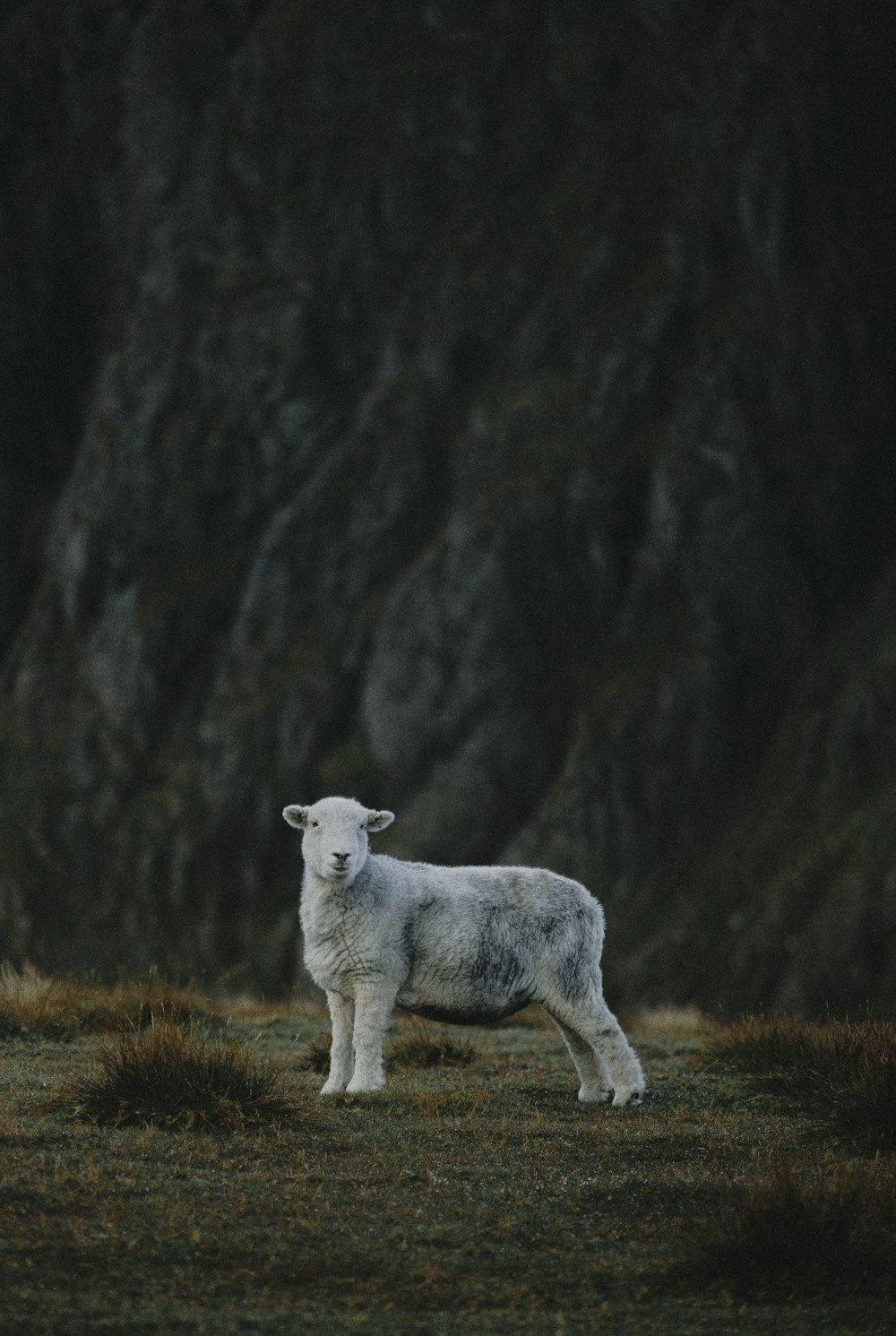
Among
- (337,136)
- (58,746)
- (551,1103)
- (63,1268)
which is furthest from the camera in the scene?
(337,136)

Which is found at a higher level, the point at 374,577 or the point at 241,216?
the point at 241,216

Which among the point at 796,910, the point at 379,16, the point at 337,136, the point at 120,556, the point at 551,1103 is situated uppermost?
the point at 379,16

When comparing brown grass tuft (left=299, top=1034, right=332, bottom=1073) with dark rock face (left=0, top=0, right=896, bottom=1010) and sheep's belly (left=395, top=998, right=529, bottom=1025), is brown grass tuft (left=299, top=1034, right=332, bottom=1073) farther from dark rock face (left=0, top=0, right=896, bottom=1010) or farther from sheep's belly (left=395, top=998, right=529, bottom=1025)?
dark rock face (left=0, top=0, right=896, bottom=1010)

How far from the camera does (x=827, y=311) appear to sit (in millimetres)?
67500

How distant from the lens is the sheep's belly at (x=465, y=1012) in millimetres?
11828

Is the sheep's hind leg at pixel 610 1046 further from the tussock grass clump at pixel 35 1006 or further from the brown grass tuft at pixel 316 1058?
the tussock grass clump at pixel 35 1006

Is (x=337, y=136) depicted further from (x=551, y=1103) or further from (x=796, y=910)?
(x=551, y=1103)

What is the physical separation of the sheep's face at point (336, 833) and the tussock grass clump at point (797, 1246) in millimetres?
4359

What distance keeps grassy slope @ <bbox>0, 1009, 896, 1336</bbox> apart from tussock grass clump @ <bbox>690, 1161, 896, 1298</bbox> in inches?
5.3

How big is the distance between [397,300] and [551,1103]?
6585 cm

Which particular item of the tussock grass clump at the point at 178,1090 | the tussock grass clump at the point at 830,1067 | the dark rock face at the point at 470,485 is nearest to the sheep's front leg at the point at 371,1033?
the tussock grass clump at the point at 178,1090

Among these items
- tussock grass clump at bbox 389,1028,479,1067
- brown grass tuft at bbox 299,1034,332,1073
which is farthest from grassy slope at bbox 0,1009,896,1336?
tussock grass clump at bbox 389,1028,479,1067

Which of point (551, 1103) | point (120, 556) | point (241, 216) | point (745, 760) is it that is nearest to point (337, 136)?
point (241, 216)

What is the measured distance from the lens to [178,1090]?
10094 mm
